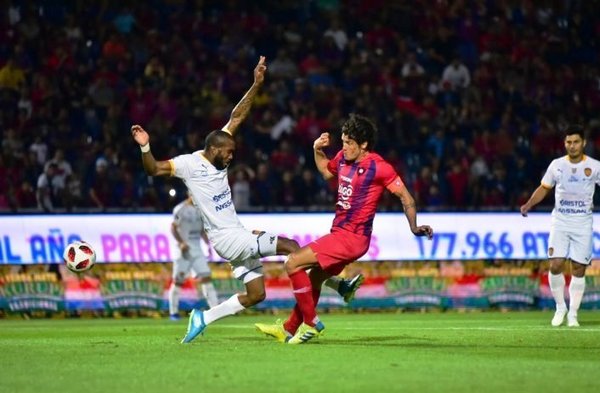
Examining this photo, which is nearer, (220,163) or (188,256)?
(220,163)

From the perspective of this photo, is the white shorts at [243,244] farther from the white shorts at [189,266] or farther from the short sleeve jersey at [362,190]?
the white shorts at [189,266]

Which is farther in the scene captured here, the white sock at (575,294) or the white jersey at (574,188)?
the white sock at (575,294)

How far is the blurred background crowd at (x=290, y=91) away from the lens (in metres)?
A: 26.3

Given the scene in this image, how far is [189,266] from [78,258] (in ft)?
22.7

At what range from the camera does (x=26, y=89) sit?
91.1 ft

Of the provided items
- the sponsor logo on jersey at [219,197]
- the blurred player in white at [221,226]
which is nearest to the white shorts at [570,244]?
the blurred player in white at [221,226]

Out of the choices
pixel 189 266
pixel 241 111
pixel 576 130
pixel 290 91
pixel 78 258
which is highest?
pixel 290 91

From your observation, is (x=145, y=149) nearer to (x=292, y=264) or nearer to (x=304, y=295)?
(x=292, y=264)

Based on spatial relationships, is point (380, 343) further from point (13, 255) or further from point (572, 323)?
point (13, 255)

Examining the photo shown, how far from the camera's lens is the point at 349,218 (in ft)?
47.1

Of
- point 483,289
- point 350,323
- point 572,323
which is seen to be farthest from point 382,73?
point 572,323

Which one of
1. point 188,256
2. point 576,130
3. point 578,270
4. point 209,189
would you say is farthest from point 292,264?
point 188,256

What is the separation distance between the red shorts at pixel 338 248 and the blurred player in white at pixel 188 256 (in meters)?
9.28

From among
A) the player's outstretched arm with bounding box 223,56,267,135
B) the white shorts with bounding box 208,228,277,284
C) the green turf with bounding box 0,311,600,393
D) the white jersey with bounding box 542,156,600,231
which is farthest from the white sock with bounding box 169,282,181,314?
the white shorts with bounding box 208,228,277,284
